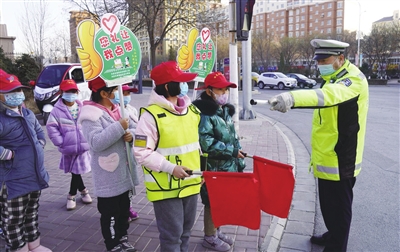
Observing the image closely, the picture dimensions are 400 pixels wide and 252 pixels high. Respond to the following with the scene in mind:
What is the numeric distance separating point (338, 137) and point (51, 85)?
11.7 metres

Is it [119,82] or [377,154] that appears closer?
[119,82]

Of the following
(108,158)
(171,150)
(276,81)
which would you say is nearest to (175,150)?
(171,150)

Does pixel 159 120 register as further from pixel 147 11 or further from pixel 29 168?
pixel 147 11

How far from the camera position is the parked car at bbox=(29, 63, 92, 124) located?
39.5 ft

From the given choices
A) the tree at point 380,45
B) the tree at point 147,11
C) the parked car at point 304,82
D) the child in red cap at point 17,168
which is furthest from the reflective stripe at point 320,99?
the tree at point 380,45

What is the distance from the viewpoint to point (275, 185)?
278 cm

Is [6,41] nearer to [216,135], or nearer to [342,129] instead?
[216,135]

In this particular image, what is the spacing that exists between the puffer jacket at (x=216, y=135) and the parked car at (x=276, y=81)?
26.5 m

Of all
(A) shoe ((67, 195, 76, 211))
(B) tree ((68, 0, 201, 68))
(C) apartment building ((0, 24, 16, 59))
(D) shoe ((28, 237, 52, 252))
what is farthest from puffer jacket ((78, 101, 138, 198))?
(C) apartment building ((0, 24, 16, 59))

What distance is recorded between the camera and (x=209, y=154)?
10.2ft

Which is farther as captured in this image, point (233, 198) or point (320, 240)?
point (320, 240)

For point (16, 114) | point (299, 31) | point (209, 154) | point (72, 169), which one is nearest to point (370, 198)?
point (209, 154)

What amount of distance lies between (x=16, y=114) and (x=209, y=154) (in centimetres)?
181

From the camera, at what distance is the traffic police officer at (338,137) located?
2.80 m
